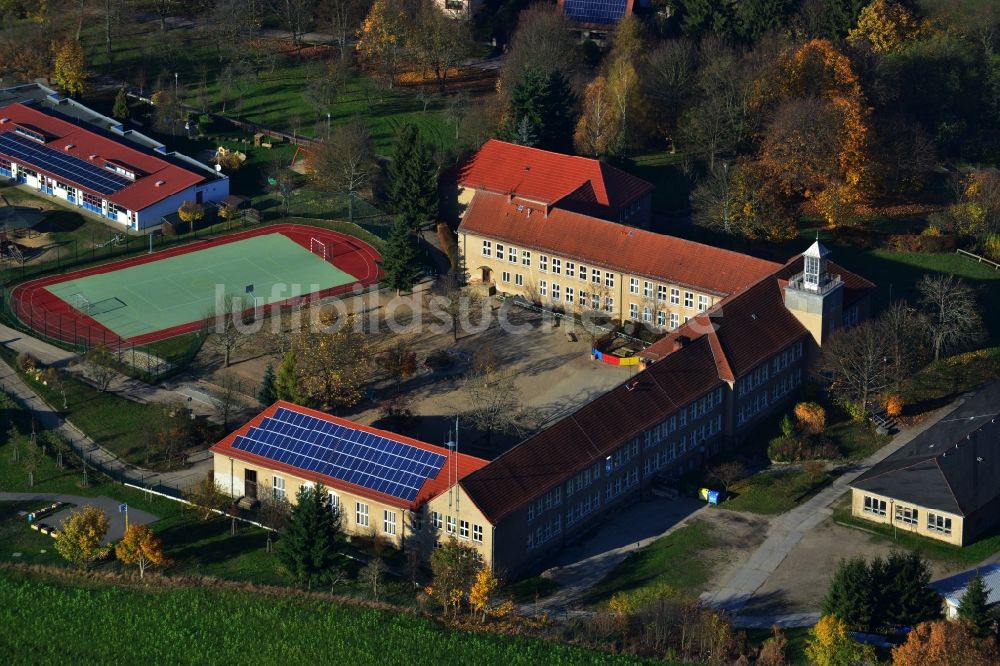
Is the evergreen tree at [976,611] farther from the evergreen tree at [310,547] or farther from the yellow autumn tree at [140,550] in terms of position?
the yellow autumn tree at [140,550]

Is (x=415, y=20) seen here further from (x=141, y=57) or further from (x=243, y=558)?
(x=243, y=558)

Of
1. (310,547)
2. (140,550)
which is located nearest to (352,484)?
(310,547)

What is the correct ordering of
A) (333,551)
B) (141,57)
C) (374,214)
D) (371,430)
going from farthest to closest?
1. (141,57)
2. (374,214)
3. (371,430)
4. (333,551)

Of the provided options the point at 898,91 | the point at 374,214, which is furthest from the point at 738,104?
the point at 374,214

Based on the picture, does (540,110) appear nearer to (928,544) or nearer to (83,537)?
Answer: (928,544)

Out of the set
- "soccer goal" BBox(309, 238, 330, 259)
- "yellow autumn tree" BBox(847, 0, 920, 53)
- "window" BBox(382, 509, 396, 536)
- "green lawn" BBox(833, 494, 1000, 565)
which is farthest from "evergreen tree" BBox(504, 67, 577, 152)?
"window" BBox(382, 509, 396, 536)

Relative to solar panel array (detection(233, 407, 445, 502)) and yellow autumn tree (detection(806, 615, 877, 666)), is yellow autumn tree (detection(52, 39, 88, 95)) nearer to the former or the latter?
solar panel array (detection(233, 407, 445, 502))
